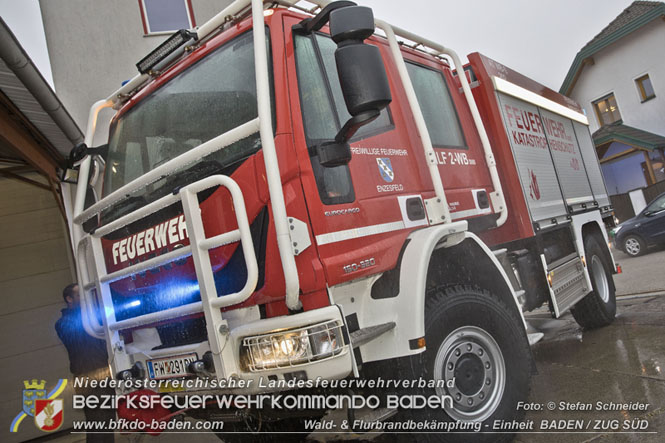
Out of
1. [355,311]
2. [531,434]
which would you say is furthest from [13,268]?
[531,434]

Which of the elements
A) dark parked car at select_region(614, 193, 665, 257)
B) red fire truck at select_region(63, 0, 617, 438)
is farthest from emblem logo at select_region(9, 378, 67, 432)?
dark parked car at select_region(614, 193, 665, 257)

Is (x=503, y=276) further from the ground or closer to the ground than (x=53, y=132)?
closer to the ground

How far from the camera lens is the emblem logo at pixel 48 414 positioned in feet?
22.0

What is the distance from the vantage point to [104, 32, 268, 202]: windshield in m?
2.48

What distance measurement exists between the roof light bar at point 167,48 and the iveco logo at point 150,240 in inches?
47.0

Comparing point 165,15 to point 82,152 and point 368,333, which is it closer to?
point 82,152

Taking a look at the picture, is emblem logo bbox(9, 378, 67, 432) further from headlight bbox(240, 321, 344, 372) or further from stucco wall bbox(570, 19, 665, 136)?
stucco wall bbox(570, 19, 665, 136)

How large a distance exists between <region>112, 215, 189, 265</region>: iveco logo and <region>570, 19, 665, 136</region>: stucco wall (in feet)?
72.5

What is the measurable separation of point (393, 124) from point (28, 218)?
712cm

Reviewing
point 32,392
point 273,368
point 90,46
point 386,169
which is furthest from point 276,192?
point 90,46

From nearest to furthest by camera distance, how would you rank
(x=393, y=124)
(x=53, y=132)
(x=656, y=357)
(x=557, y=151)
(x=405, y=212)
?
(x=405, y=212), (x=393, y=124), (x=656, y=357), (x=557, y=151), (x=53, y=132)

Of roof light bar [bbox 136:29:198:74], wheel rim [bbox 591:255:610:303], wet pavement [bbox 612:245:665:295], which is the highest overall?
roof light bar [bbox 136:29:198:74]

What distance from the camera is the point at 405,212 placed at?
279 cm

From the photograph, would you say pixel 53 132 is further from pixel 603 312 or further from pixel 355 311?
pixel 603 312
